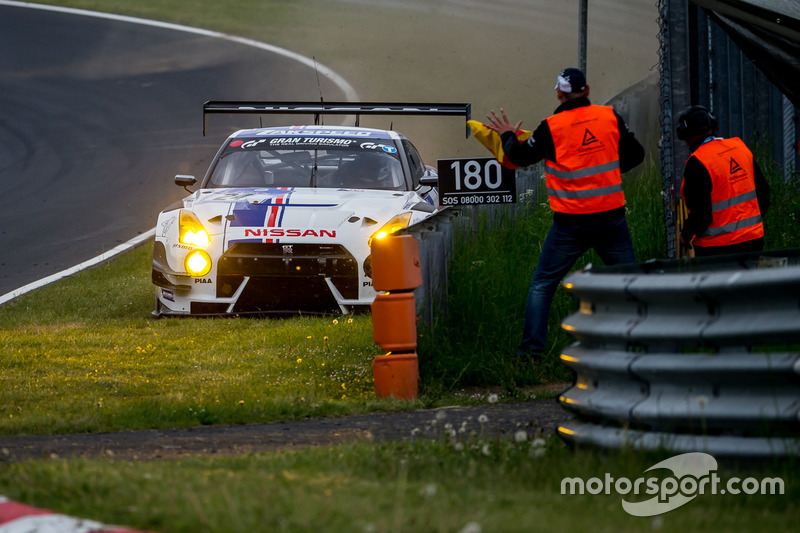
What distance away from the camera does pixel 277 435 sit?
247 inches

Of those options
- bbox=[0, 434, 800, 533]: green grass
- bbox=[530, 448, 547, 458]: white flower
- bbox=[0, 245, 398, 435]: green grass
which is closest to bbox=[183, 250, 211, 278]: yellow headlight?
bbox=[0, 245, 398, 435]: green grass

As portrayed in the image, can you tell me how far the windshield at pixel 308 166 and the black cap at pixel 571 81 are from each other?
3813mm

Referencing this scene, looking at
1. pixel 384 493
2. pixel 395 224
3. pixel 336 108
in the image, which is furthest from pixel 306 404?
pixel 336 108

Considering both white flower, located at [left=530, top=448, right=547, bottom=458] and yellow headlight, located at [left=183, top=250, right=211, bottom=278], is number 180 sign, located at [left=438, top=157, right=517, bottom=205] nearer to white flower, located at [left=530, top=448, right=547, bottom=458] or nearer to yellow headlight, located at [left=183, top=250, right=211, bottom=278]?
yellow headlight, located at [left=183, top=250, right=211, bottom=278]

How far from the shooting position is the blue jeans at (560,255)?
313 inches

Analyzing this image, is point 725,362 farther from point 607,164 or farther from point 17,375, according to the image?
point 17,375

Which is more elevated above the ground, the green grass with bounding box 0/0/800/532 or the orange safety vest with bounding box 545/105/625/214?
the orange safety vest with bounding box 545/105/625/214

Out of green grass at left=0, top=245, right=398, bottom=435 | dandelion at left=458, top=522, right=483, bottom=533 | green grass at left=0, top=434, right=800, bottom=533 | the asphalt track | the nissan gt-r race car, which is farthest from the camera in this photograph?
the asphalt track

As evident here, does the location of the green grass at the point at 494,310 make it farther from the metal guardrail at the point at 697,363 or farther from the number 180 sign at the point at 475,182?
the metal guardrail at the point at 697,363

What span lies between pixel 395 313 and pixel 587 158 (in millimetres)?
1627

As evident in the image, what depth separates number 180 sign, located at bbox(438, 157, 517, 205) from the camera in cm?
963

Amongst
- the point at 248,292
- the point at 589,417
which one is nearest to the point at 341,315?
the point at 248,292

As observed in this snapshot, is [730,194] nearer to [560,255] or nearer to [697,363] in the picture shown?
[560,255]

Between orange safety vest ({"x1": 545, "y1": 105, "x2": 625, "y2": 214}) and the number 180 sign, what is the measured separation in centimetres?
170
